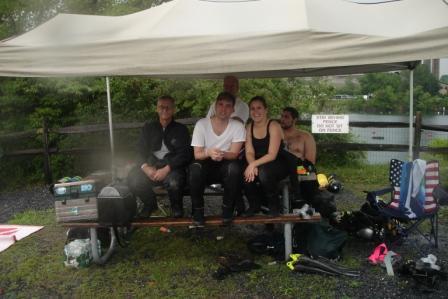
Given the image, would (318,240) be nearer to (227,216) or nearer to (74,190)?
(227,216)

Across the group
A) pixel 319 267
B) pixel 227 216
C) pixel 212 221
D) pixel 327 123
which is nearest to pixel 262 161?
pixel 227 216

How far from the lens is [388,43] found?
9.58 ft

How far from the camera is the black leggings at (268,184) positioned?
371 cm

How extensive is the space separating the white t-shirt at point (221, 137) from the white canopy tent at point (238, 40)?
72 cm

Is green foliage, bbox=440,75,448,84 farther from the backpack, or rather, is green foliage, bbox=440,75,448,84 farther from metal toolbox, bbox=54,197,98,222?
metal toolbox, bbox=54,197,98,222

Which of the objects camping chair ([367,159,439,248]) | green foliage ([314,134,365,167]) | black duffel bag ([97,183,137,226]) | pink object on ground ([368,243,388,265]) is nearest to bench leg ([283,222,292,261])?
pink object on ground ([368,243,388,265])

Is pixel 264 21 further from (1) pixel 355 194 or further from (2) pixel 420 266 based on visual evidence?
(1) pixel 355 194

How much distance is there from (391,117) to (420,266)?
4.21m

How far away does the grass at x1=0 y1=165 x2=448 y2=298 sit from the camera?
10.9ft

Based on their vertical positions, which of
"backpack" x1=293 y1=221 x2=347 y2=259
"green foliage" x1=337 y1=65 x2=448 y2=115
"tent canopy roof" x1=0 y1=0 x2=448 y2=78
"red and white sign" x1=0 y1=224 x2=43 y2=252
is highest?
"tent canopy roof" x1=0 y1=0 x2=448 y2=78

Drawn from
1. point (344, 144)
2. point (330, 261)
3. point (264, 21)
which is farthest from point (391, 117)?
point (264, 21)

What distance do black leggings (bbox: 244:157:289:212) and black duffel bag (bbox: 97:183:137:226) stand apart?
41.8 inches

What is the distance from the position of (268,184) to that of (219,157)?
0.50m

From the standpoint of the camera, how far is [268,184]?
371 centimetres
